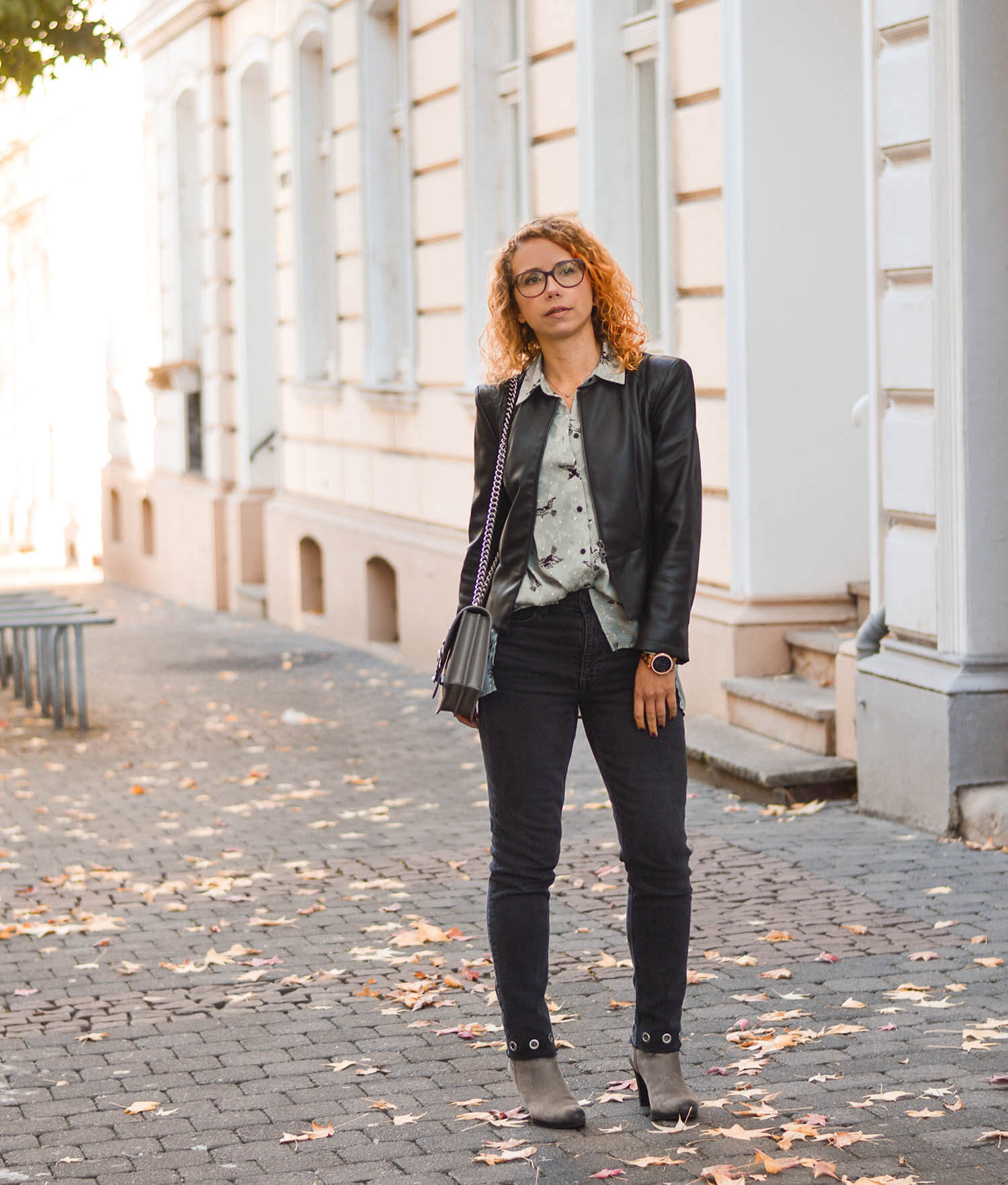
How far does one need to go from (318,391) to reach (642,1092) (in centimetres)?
1133

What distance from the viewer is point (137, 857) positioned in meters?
7.37

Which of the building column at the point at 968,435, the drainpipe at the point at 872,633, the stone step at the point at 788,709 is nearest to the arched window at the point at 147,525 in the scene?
the stone step at the point at 788,709

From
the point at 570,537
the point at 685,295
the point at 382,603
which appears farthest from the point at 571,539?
the point at 382,603

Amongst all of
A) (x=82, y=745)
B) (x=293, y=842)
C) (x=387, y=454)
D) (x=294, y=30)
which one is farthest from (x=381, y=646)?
(x=293, y=842)

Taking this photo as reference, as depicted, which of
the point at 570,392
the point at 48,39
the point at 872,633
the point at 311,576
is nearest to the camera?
the point at 570,392

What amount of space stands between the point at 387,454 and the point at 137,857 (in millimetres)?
6664

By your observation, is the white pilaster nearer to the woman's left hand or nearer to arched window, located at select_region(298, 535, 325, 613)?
the woman's left hand

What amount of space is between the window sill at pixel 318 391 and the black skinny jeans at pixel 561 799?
35.6 ft

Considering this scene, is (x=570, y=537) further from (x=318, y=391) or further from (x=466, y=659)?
(x=318, y=391)

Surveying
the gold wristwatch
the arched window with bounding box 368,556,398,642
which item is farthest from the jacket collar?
the arched window with bounding box 368,556,398,642

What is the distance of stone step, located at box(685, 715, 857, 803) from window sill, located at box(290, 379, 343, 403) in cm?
693

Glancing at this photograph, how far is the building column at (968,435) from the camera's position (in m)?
6.72

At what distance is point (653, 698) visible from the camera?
404cm

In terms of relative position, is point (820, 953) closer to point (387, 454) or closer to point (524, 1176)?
point (524, 1176)
